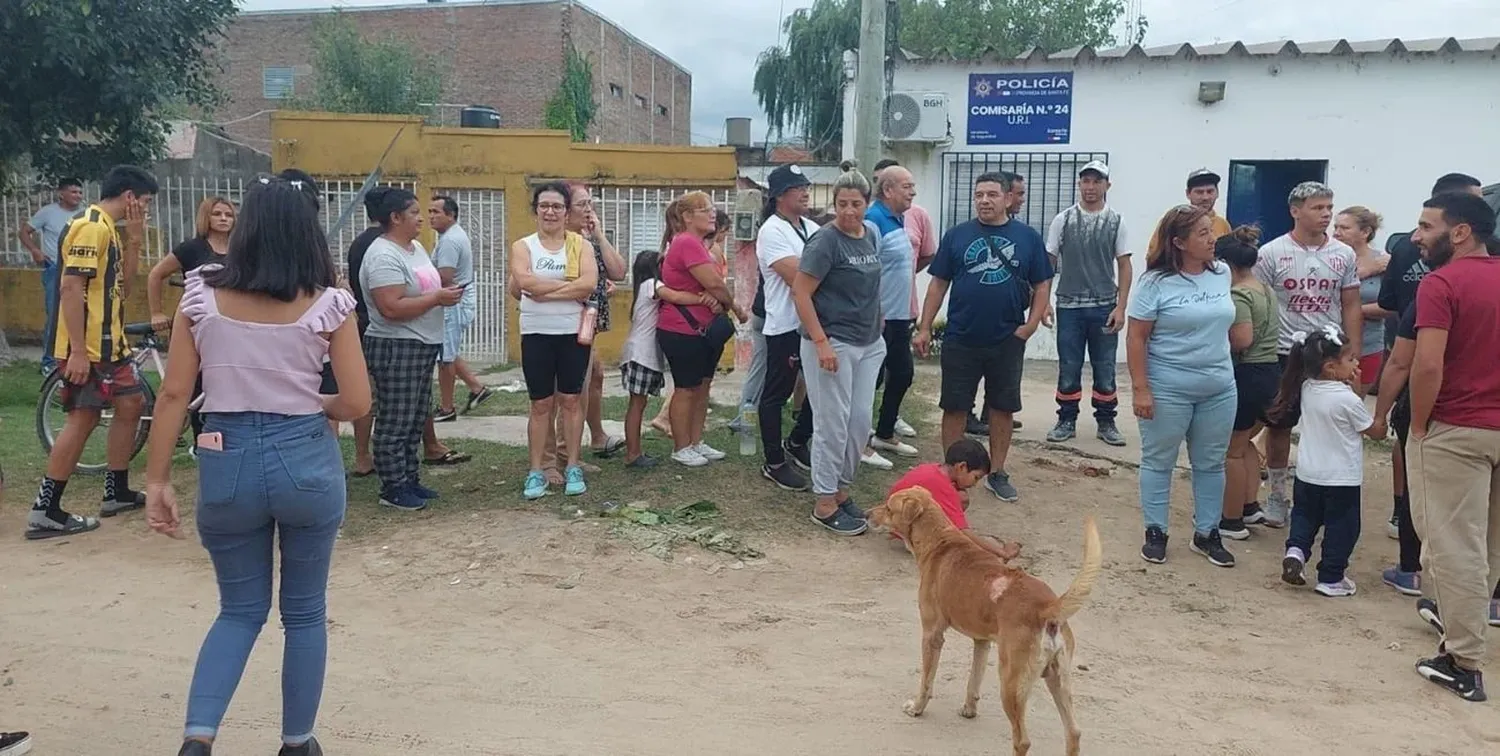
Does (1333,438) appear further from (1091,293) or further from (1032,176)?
(1032,176)

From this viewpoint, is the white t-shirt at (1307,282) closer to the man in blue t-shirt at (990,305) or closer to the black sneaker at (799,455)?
the man in blue t-shirt at (990,305)

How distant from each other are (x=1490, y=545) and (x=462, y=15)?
34241mm

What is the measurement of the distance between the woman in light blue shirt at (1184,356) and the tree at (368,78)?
27102mm

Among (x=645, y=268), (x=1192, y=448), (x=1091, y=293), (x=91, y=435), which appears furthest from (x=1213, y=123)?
(x=91, y=435)

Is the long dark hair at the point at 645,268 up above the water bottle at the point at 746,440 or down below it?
above

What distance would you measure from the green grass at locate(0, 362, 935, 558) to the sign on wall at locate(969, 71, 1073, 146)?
6016mm

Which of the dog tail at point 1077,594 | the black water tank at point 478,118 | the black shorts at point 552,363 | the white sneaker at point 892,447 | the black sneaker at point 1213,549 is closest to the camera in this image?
the dog tail at point 1077,594

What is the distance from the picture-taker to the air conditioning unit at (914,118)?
40.4 ft

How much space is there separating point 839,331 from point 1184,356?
1741mm

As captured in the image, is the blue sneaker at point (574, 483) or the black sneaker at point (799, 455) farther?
the black sneaker at point (799, 455)

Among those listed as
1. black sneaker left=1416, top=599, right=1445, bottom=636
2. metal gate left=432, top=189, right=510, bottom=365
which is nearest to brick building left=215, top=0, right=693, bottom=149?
metal gate left=432, top=189, right=510, bottom=365

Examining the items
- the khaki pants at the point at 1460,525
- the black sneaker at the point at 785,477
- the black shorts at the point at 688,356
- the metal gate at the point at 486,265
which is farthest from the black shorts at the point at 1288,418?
the metal gate at the point at 486,265

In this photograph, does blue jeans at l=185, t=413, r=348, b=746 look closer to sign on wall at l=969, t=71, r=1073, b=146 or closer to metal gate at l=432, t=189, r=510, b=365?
metal gate at l=432, t=189, r=510, b=365

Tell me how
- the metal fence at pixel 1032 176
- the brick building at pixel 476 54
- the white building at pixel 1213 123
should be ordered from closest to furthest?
the white building at pixel 1213 123, the metal fence at pixel 1032 176, the brick building at pixel 476 54
